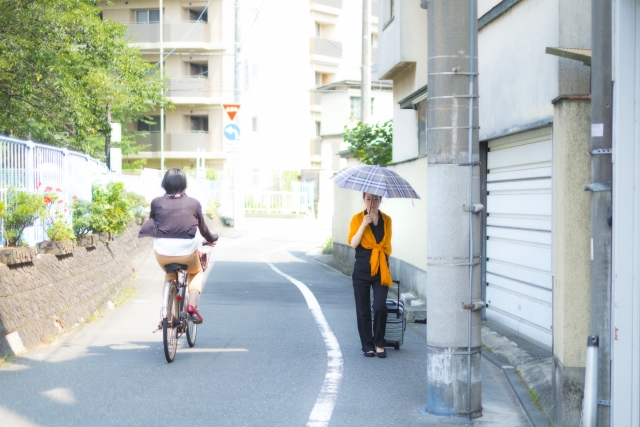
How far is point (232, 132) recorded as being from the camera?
28.3 meters

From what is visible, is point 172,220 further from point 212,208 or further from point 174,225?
point 212,208

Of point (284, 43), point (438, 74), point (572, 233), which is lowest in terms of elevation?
point (572, 233)

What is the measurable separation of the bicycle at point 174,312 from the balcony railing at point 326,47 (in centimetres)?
4555

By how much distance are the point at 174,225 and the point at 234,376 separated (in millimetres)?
1782

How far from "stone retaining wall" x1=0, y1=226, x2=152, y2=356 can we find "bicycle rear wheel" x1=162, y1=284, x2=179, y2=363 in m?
1.58

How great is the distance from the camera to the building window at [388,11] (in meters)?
16.8

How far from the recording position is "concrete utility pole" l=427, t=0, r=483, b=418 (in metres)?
6.27

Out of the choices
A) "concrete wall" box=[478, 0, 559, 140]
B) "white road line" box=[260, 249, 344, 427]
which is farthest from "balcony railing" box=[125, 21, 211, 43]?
"concrete wall" box=[478, 0, 559, 140]

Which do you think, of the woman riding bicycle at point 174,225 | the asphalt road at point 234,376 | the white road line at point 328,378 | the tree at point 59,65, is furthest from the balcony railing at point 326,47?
the woman riding bicycle at point 174,225

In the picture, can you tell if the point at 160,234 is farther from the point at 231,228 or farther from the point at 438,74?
the point at 231,228

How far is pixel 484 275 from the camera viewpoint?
11.0 metres

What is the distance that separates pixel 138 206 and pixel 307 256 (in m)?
4.82

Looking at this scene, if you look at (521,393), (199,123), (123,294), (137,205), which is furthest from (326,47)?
(521,393)

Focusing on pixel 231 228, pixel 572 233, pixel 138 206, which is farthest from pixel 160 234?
pixel 231 228
